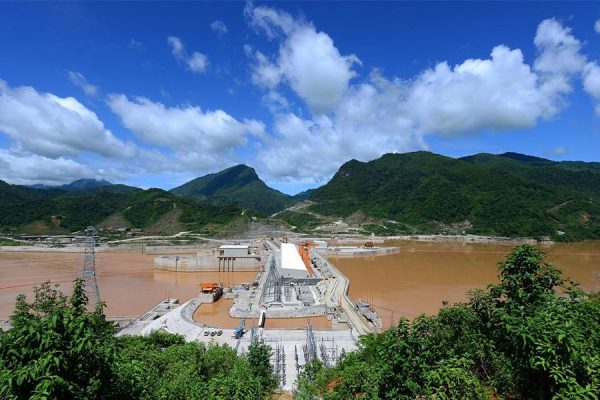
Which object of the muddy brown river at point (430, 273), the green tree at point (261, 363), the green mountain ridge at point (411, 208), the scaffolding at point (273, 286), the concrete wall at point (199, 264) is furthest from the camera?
the green mountain ridge at point (411, 208)

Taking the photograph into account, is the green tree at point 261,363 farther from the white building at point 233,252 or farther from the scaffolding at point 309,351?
the white building at point 233,252

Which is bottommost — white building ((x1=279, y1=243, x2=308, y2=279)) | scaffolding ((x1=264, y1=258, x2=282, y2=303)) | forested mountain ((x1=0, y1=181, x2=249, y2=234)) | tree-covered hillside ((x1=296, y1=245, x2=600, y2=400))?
scaffolding ((x1=264, y1=258, x2=282, y2=303))

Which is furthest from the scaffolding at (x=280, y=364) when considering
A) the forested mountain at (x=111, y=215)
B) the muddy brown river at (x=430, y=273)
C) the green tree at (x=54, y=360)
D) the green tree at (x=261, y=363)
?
the forested mountain at (x=111, y=215)

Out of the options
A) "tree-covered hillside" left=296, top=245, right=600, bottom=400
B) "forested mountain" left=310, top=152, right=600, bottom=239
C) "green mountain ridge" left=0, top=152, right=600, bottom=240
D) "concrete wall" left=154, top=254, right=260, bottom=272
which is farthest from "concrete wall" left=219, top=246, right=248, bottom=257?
"forested mountain" left=310, top=152, right=600, bottom=239

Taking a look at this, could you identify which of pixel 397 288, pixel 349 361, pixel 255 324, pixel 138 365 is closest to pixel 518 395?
pixel 349 361

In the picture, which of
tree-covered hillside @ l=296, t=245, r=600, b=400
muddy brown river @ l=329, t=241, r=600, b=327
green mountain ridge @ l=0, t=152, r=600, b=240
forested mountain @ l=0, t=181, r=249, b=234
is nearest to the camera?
tree-covered hillside @ l=296, t=245, r=600, b=400

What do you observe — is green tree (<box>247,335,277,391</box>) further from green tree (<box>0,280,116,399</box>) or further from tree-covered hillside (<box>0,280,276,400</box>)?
green tree (<box>0,280,116,399</box>)

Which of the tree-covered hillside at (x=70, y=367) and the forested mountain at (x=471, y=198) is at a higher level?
the forested mountain at (x=471, y=198)

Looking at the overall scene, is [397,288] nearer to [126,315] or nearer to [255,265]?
[255,265]

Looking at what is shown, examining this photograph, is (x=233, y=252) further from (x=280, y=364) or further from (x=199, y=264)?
(x=280, y=364)
